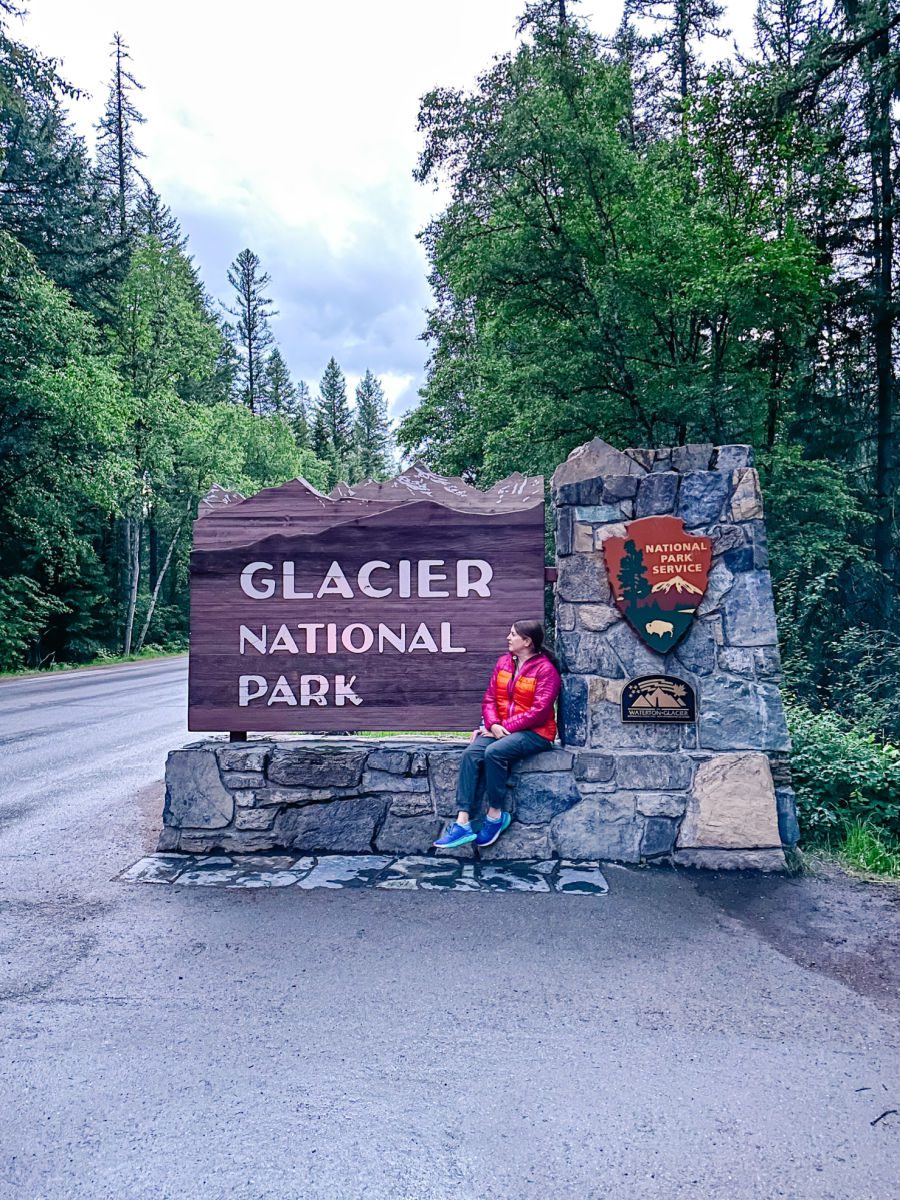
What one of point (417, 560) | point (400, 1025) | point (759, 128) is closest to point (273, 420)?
point (759, 128)

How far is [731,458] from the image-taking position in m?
4.52

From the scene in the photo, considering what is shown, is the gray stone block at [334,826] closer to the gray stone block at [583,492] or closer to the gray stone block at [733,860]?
the gray stone block at [733,860]

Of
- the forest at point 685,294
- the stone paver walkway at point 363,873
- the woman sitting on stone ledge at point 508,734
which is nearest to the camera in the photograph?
the stone paver walkway at point 363,873

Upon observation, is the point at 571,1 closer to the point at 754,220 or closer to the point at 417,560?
the point at 754,220

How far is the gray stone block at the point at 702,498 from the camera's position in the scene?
4477 mm

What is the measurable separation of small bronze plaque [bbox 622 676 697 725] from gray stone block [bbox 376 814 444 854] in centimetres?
133

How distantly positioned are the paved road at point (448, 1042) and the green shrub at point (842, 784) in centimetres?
72

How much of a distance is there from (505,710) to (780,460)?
8293mm

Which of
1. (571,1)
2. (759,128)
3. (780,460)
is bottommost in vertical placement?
(780,460)

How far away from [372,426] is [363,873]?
57345mm

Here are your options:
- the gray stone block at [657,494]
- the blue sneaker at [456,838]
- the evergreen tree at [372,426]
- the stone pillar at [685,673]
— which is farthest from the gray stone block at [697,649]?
the evergreen tree at [372,426]

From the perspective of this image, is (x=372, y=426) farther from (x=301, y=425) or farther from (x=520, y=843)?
(x=520, y=843)

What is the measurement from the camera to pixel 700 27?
17531 millimetres

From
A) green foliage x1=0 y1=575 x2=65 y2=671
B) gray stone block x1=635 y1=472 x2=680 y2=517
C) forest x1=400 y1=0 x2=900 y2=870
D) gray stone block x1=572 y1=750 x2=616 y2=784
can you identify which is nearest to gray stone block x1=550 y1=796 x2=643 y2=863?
gray stone block x1=572 y1=750 x2=616 y2=784
